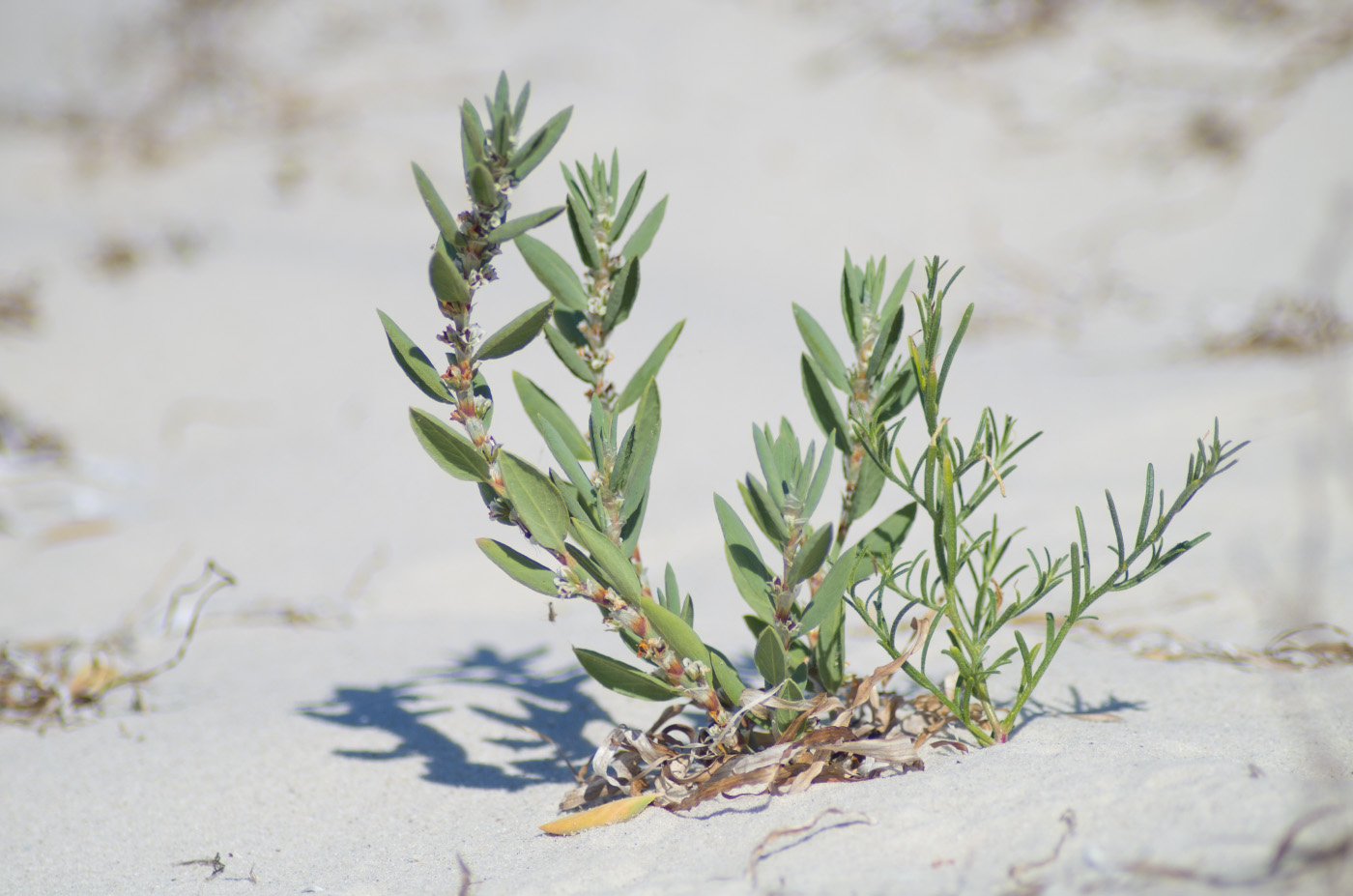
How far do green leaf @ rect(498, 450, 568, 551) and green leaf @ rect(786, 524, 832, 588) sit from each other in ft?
0.95

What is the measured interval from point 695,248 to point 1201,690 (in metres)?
4.83

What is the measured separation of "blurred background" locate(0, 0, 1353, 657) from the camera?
313 cm

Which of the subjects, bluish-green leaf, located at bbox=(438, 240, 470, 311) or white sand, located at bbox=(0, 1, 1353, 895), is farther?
white sand, located at bbox=(0, 1, 1353, 895)

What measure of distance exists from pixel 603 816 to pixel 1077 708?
78cm

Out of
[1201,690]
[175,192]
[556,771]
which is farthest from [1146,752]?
[175,192]

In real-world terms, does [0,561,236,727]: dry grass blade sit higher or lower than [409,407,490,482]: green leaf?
lower

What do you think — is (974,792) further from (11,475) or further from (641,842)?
(11,475)

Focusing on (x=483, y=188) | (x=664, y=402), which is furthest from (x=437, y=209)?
(x=664, y=402)

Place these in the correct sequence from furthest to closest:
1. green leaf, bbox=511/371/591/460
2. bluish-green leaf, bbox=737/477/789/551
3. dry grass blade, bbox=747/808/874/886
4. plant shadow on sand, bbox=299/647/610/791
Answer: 1. plant shadow on sand, bbox=299/647/610/791
2. green leaf, bbox=511/371/591/460
3. bluish-green leaf, bbox=737/477/789/551
4. dry grass blade, bbox=747/808/874/886

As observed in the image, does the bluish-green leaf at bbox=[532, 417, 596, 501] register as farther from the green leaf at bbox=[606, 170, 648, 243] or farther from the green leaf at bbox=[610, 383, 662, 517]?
the green leaf at bbox=[606, 170, 648, 243]

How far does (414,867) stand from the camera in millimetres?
1310

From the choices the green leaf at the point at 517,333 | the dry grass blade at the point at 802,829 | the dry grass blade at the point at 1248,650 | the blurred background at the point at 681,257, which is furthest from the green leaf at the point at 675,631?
the blurred background at the point at 681,257

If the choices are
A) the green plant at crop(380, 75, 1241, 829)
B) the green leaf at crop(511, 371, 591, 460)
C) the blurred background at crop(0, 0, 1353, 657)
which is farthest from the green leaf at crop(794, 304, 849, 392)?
the blurred background at crop(0, 0, 1353, 657)

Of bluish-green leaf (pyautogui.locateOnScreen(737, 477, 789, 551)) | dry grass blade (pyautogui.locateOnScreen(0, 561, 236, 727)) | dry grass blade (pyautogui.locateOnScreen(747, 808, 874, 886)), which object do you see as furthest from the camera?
dry grass blade (pyautogui.locateOnScreen(0, 561, 236, 727))
